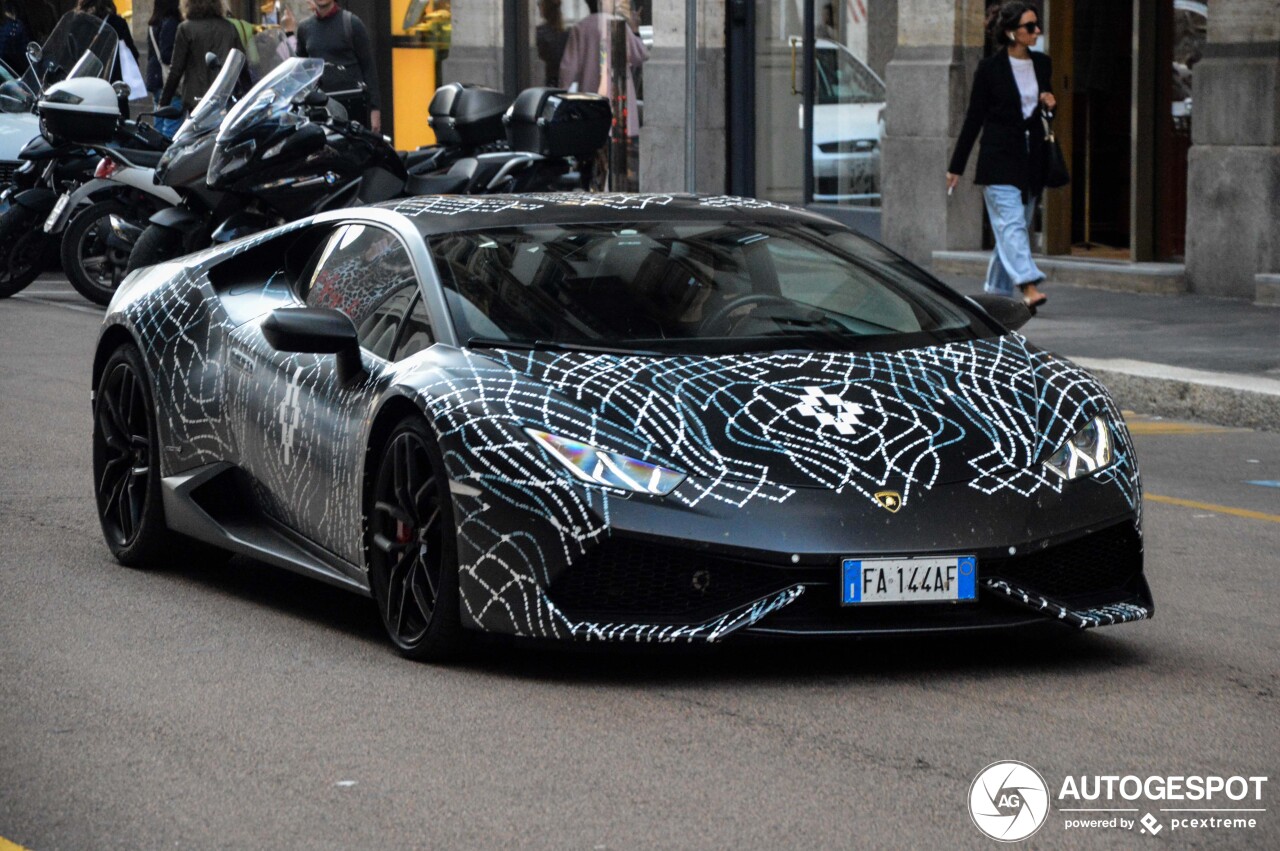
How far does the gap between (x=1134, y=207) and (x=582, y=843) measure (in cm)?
1353

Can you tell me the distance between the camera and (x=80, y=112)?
56.4 feet

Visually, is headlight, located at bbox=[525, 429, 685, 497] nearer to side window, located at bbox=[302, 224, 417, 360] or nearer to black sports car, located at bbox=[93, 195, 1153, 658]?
black sports car, located at bbox=[93, 195, 1153, 658]

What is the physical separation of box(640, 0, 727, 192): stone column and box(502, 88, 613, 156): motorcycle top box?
621 cm

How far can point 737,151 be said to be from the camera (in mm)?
22516

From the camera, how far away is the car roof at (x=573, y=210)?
6891mm

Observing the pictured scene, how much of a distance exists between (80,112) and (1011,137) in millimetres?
6668

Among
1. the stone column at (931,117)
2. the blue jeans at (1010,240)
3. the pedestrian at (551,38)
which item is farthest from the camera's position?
the pedestrian at (551,38)

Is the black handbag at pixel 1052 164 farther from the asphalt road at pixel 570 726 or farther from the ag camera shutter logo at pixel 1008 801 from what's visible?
the ag camera shutter logo at pixel 1008 801

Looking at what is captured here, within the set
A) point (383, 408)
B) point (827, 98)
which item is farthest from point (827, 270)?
point (827, 98)

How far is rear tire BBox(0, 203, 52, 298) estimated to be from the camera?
1723cm

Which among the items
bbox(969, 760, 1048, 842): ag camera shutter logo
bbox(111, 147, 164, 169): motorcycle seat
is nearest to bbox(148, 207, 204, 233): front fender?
bbox(111, 147, 164, 169): motorcycle seat

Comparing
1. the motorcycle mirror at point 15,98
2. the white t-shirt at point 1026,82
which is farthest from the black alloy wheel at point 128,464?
the motorcycle mirror at point 15,98

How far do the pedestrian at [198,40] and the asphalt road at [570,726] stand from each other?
13.5m

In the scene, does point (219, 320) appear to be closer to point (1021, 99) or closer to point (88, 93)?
point (1021, 99)
